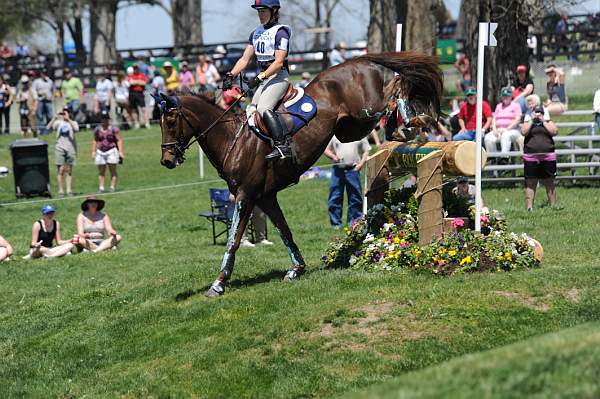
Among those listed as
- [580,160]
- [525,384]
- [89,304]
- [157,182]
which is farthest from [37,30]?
[525,384]

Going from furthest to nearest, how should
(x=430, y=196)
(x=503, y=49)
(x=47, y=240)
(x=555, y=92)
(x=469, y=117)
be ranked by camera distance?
(x=503, y=49), (x=555, y=92), (x=469, y=117), (x=47, y=240), (x=430, y=196)

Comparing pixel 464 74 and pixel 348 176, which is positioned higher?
pixel 464 74

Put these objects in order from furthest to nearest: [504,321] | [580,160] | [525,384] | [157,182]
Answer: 1. [157,182]
2. [580,160]
3. [504,321]
4. [525,384]

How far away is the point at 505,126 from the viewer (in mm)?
21984

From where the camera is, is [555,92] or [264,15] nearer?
[264,15]

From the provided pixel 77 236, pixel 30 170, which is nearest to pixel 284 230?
pixel 77 236

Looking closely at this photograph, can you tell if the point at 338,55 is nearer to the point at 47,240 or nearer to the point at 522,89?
the point at 522,89

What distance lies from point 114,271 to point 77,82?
22.2m

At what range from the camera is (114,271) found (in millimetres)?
16891

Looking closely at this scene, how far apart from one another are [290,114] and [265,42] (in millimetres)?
919

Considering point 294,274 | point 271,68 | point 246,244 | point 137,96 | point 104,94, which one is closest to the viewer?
point 271,68

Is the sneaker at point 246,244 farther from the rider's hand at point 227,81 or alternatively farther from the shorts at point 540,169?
the rider's hand at point 227,81

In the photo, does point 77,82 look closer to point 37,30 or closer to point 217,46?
point 217,46

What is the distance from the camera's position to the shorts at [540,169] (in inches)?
716
